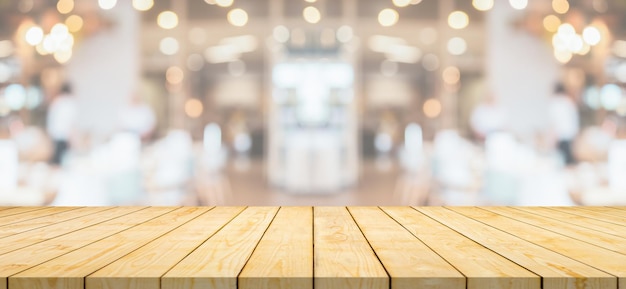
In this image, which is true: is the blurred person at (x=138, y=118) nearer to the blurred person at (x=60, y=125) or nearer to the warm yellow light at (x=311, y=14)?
the blurred person at (x=60, y=125)

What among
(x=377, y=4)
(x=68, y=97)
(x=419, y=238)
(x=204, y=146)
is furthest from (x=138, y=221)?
(x=377, y=4)

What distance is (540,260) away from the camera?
1.44 meters

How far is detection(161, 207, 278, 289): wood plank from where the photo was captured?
1240 mm

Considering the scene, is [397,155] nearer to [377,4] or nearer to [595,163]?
[377,4]

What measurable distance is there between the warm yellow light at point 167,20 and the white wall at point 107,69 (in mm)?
171

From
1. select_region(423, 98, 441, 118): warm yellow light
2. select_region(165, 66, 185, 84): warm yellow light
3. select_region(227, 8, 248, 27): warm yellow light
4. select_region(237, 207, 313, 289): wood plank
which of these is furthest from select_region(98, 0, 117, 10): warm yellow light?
select_region(237, 207, 313, 289): wood plank

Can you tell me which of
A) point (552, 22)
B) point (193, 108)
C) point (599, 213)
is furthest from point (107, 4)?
point (599, 213)

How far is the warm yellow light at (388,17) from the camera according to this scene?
4.38m

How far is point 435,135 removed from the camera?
4.29 metres

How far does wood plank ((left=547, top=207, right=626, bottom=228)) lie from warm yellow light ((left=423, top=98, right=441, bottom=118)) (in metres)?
1.64

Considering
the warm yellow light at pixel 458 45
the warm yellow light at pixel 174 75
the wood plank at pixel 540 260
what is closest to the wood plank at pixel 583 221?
the wood plank at pixel 540 260

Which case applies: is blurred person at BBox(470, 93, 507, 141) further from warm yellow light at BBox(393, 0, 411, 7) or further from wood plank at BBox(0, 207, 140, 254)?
wood plank at BBox(0, 207, 140, 254)

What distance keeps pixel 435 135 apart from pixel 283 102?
116 cm

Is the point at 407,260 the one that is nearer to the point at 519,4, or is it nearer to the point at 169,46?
the point at 169,46
